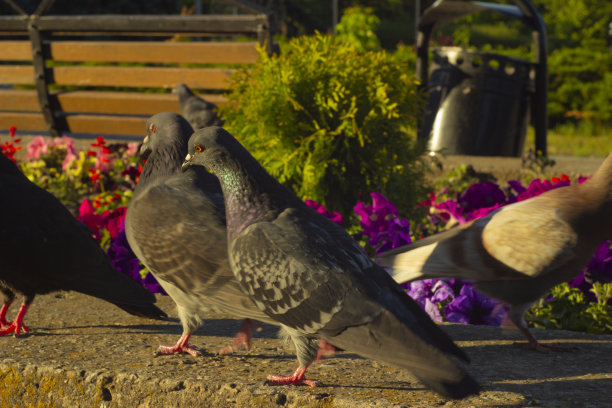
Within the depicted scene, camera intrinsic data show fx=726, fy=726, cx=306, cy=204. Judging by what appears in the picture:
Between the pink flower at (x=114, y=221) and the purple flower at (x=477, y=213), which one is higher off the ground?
the purple flower at (x=477, y=213)

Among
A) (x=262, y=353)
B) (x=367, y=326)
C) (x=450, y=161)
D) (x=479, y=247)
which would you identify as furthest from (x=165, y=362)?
(x=450, y=161)

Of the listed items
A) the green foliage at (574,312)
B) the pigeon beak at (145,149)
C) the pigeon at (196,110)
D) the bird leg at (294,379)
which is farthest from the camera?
the pigeon at (196,110)

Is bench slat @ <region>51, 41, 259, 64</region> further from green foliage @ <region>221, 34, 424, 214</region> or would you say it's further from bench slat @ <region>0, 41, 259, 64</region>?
green foliage @ <region>221, 34, 424, 214</region>

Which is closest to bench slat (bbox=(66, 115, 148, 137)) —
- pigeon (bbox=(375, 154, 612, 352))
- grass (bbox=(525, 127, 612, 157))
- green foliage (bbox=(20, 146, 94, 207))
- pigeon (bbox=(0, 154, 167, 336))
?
green foliage (bbox=(20, 146, 94, 207))

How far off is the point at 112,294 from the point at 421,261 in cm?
153

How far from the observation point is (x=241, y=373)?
306 cm

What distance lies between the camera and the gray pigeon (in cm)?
302

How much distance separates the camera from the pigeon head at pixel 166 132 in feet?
11.7

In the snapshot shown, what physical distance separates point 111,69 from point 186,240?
6.35 meters

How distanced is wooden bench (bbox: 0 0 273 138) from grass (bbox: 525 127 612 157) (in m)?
6.69

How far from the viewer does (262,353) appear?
133 inches

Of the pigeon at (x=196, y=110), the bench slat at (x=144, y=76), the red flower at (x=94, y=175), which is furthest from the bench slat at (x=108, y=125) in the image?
the red flower at (x=94, y=175)

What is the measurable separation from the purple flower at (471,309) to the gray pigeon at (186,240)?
133 cm

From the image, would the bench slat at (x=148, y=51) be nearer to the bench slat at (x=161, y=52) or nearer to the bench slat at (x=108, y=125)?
the bench slat at (x=161, y=52)
